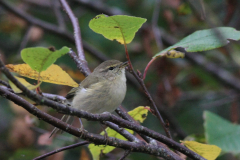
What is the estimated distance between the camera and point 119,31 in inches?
77.1

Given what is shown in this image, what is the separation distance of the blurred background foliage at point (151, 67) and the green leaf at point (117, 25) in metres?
2.21

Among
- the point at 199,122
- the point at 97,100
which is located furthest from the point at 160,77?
the point at 97,100

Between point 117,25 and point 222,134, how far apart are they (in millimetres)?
1600

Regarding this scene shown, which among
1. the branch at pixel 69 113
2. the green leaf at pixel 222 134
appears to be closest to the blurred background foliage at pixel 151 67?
the green leaf at pixel 222 134

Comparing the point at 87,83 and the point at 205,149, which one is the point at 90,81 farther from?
the point at 205,149

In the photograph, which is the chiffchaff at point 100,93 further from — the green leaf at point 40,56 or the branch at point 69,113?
the green leaf at point 40,56

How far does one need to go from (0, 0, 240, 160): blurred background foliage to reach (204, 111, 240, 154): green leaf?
131 cm

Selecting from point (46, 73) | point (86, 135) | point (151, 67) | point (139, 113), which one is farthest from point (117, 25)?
point (151, 67)

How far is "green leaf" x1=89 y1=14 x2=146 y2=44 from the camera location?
5.92 feet

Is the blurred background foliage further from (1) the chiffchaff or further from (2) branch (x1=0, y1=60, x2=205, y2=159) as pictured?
(2) branch (x1=0, y1=60, x2=205, y2=159)

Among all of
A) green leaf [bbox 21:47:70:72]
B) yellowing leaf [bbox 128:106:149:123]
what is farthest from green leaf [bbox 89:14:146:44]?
yellowing leaf [bbox 128:106:149:123]

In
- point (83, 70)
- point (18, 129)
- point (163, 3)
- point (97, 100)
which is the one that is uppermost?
point (163, 3)

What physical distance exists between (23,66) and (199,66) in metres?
3.68

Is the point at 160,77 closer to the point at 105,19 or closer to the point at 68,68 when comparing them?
the point at 68,68
